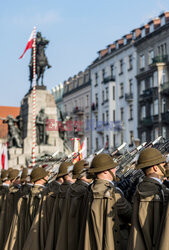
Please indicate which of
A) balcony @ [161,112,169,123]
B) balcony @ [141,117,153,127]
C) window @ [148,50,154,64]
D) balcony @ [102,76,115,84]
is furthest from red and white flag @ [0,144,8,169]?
balcony @ [102,76,115,84]

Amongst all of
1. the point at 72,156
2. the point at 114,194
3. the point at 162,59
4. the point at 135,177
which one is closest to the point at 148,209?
the point at 114,194

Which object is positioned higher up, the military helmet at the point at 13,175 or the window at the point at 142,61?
the window at the point at 142,61

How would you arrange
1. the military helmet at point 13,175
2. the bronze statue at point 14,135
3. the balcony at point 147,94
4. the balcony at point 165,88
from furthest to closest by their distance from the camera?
the balcony at point 147,94, the balcony at point 165,88, the bronze statue at point 14,135, the military helmet at point 13,175

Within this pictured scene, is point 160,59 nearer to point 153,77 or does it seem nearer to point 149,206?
point 153,77

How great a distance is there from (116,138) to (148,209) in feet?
163

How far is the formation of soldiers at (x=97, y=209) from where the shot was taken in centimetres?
495

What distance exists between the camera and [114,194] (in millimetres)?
5707

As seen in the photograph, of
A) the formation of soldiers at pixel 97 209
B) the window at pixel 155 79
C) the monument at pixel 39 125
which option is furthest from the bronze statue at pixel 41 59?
the window at pixel 155 79

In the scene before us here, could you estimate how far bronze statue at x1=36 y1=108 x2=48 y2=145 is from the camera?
26359mm

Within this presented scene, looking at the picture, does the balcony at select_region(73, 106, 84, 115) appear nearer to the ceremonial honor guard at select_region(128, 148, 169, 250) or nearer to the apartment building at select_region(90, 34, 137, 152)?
the apartment building at select_region(90, 34, 137, 152)

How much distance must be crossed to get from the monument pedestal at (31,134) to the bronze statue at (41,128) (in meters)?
0.32

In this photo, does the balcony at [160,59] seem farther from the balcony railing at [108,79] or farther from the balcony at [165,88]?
the balcony railing at [108,79]

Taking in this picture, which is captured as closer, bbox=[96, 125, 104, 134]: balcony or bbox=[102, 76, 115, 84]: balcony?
bbox=[102, 76, 115, 84]: balcony

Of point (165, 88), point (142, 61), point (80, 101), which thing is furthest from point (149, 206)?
point (80, 101)
